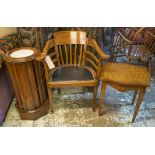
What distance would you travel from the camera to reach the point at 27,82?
1.48m

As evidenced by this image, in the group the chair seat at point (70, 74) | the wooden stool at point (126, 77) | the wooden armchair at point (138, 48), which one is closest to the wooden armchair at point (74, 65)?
the chair seat at point (70, 74)

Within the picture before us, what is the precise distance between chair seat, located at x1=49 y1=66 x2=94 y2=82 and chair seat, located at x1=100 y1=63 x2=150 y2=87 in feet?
0.53

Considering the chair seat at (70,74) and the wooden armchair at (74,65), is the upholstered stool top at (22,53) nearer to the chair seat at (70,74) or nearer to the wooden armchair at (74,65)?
the wooden armchair at (74,65)

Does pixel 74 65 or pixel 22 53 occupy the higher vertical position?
pixel 22 53

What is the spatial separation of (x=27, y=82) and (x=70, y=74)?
405 millimetres

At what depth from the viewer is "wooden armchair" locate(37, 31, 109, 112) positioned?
153 cm

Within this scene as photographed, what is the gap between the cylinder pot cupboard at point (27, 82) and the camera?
53.7 inches

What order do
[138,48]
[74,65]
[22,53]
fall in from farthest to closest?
1. [138,48]
2. [74,65]
3. [22,53]

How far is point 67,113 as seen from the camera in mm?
1805

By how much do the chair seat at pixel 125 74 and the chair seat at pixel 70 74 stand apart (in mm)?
160

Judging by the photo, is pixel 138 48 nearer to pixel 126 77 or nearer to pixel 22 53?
pixel 126 77

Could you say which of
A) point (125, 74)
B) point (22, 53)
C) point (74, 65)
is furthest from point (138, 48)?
point (22, 53)
